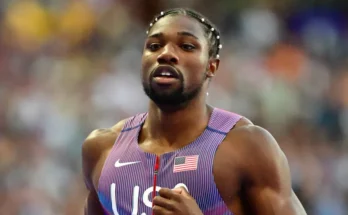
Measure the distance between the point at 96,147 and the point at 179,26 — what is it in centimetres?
Answer: 72

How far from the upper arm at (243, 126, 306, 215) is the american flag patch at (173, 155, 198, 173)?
0.71 feet

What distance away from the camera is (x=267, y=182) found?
109 inches

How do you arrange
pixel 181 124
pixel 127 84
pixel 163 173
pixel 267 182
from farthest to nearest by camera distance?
pixel 127 84 → pixel 181 124 → pixel 163 173 → pixel 267 182

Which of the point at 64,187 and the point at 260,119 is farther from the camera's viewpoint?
the point at 260,119

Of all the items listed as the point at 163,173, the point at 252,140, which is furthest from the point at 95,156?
the point at 252,140

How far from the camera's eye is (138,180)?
9.57ft

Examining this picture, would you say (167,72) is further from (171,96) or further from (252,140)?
(252,140)

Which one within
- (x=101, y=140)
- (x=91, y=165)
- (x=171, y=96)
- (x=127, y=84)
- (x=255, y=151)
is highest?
(x=171, y=96)

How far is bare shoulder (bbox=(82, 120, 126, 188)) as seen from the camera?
320cm

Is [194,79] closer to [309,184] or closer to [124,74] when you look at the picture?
[309,184]

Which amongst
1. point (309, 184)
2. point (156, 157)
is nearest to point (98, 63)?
point (309, 184)

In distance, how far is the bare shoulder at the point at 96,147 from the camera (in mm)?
3201

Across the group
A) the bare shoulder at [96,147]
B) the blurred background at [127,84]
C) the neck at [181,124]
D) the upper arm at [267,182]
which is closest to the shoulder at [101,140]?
the bare shoulder at [96,147]

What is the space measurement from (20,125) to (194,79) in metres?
4.15
